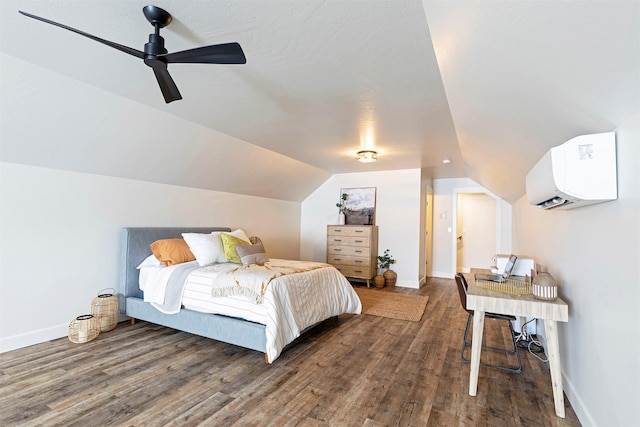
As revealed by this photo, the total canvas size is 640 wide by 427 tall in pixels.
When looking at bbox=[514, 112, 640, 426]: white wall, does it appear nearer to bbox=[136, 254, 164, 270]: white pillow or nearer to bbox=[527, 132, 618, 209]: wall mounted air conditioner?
bbox=[527, 132, 618, 209]: wall mounted air conditioner

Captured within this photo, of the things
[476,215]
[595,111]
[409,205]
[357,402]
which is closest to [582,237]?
[595,111]

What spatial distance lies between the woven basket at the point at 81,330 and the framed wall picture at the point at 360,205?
4.44 m

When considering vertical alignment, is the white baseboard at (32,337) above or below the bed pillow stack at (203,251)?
below

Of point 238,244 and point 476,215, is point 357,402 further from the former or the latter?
point 476,215

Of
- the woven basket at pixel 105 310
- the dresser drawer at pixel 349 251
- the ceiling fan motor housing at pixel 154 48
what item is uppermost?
the ceiling fan motor housing at pixel 154 48

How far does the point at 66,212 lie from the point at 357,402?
10.6ft

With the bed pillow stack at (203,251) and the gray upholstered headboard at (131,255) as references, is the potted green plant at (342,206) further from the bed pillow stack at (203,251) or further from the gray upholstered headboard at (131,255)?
the gray upholstered headboard at (131,255)

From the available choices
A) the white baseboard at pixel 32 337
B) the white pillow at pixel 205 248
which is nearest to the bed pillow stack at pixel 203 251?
the white pillow at pixel 205 248

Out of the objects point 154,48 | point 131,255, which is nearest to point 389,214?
point 131,255

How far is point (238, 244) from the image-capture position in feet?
12.3

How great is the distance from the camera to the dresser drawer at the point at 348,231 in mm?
5707

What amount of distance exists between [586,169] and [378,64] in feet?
4.41

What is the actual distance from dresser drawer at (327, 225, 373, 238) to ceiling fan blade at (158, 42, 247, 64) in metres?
4.42

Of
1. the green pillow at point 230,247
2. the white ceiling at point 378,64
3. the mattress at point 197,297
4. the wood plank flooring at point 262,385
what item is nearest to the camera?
the white ceiling at point 378,64
